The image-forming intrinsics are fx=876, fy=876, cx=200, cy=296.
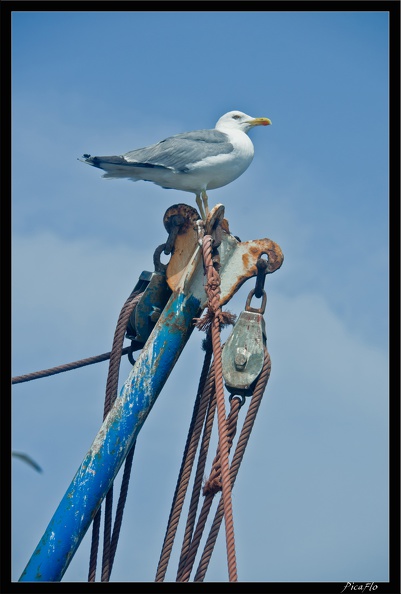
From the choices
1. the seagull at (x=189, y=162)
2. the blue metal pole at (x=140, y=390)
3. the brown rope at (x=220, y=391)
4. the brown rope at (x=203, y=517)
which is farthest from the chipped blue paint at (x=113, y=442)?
the seagull at (x=189, y=162)

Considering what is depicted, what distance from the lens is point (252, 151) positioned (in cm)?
713

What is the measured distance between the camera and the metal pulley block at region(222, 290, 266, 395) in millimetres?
4422

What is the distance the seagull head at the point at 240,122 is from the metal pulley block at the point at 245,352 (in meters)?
3.60

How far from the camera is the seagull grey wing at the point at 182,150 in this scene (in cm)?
645

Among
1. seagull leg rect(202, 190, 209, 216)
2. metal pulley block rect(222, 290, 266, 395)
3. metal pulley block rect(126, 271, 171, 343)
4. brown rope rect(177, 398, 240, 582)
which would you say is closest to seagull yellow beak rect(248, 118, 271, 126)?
seagull leg rect(202, 190, 209, 216)

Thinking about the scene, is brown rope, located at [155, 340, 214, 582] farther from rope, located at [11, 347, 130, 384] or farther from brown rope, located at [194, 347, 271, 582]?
rope, located at [11, 347, 130, 384]

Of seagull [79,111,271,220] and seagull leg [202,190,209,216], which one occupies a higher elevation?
seagull [79,111,271,220]

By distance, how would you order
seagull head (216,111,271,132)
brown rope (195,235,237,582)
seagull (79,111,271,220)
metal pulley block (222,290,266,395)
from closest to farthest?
1. brown rope (195,235,237,582)
2. metal pulley block (222,290,266,395)
3. seagull (79,111,271,220)
4. seagull head (216,111,271,132)

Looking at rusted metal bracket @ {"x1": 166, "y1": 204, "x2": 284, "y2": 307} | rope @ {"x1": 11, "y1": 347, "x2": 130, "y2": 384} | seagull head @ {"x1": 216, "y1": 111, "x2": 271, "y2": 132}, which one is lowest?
rope @ {"x1": 11, "y1": 347, "x2": 130, "y2": 384}

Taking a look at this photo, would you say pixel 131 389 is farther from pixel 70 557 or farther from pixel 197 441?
pixel 70 557

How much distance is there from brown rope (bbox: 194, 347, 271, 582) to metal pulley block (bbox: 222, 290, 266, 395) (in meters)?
0.04

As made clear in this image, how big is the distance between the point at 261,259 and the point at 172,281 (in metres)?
0.55

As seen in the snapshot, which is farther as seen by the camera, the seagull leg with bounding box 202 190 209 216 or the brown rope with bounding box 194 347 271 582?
the seagull leg with bounding box 202 190 209 216

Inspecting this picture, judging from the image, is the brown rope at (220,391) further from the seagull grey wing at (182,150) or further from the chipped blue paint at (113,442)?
the seagull grey wing at (182,150)
